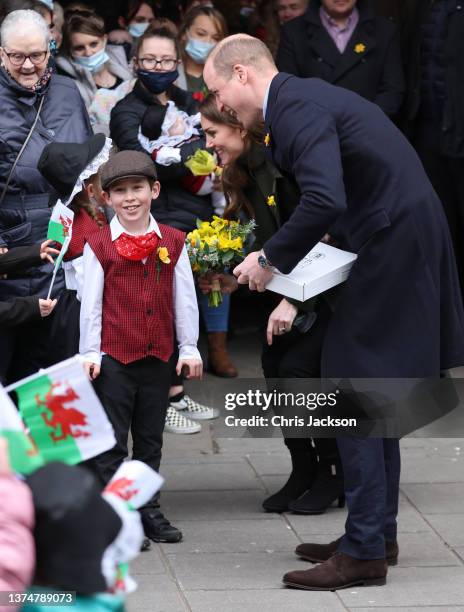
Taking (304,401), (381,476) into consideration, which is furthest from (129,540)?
(304,401)

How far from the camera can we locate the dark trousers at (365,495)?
443 centimetres

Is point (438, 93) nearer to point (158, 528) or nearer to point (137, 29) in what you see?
point (137, 29)

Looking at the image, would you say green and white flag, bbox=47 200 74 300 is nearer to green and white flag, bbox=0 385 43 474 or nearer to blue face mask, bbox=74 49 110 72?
blue face mask, bbox=74 49 110 72

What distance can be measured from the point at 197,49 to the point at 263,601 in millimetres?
3550

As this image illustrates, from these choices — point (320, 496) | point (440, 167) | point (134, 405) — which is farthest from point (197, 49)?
point (320, 496)

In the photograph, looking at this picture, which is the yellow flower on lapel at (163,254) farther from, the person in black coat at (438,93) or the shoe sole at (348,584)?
the person in black coat at (438,93)

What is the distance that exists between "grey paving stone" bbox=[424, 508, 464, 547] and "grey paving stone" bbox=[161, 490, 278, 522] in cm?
69

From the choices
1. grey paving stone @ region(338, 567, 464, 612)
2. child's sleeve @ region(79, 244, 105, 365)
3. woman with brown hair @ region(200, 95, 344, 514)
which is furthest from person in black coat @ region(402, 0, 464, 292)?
grey paving stone @ region(338, 567, 464, 612)

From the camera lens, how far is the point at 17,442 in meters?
2.86

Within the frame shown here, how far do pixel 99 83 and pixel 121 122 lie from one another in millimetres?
585

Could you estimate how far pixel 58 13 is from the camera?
6727 millimetres

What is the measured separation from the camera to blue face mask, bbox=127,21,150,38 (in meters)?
7.33

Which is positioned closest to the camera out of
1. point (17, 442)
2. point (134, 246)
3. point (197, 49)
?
point (17, 442)

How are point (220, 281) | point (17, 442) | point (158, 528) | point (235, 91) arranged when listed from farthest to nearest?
point (220, 281) → point (158, 528) → point (235, 91) → point (17, 442)
